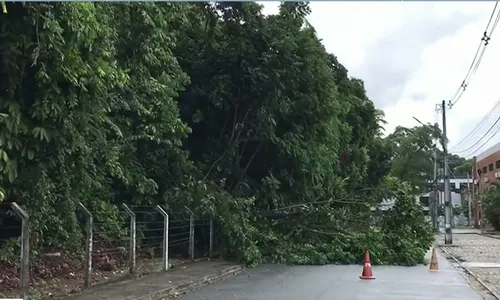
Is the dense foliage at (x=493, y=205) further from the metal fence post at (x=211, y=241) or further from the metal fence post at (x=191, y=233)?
the metal fence post at (x=191, y=233)

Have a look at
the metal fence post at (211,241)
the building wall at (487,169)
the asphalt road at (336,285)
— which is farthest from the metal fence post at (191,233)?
the building wall at (487,169)

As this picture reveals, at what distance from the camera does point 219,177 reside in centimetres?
2452

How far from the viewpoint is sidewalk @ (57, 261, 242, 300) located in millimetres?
12492

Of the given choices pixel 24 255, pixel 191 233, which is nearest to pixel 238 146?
pixel 191 233

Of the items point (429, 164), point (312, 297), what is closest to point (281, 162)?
point (312, 297)

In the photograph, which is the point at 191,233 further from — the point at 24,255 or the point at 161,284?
the point at 24,255

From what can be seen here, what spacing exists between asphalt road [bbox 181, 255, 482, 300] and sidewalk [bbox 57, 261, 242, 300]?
41 cm

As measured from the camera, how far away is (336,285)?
1600 centimetres

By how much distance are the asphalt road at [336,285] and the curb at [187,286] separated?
0.29m

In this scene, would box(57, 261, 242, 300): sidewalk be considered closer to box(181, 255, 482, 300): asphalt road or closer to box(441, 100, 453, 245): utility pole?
box(181, 255, 482, 300): asphalt road

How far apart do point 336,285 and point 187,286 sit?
376 cm

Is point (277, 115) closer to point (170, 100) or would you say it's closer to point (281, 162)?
point (281, 162)

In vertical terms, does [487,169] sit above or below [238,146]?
above

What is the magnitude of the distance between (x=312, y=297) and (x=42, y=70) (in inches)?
283
